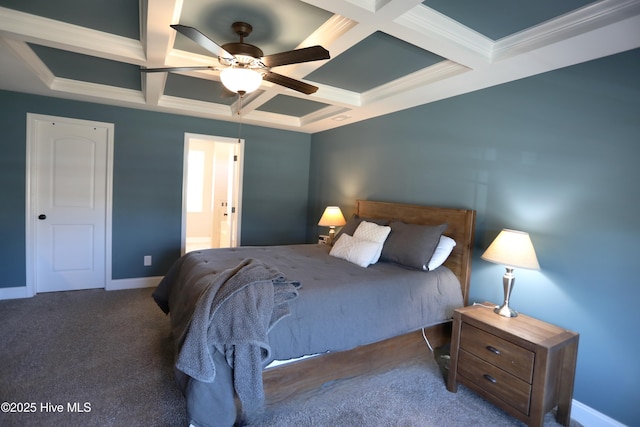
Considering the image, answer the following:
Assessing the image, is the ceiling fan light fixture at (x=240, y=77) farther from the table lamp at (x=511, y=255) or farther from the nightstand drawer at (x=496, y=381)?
the nightstand drawer at (x=496, y=381)

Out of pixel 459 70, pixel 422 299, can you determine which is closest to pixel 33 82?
pixel 459 70

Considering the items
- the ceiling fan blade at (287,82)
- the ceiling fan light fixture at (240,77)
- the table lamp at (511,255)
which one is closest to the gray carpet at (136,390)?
the table lamp at (511,255)

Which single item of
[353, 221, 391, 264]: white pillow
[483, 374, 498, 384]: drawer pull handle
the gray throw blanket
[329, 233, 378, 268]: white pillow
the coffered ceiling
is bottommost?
[483, 374, 498, 384]: drawer pull handle

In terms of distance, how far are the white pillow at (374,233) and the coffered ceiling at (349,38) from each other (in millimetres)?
1311

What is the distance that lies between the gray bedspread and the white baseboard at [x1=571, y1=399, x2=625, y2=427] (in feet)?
3.12

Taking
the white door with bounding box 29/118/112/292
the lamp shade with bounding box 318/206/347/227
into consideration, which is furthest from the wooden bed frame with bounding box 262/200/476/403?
the white door with bounding box 29/118/112/292

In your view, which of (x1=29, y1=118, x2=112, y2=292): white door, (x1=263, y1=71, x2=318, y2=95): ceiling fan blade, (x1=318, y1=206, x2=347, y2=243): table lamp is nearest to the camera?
(x1=263, y1=71, x2=318, y2=95): ceiling fan blade

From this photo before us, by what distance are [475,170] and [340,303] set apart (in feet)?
5.71

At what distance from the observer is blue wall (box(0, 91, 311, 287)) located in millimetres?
3699

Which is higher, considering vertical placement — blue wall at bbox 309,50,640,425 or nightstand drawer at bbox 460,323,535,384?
blue wall at bbox 309,50,640,425

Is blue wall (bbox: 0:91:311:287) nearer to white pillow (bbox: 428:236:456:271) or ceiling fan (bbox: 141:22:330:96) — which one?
ceiling fan (bbox: 141:22:330:96)

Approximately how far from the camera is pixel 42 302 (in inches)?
144

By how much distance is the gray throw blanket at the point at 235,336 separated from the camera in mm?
1694

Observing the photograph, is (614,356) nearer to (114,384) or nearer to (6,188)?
(114,384)
